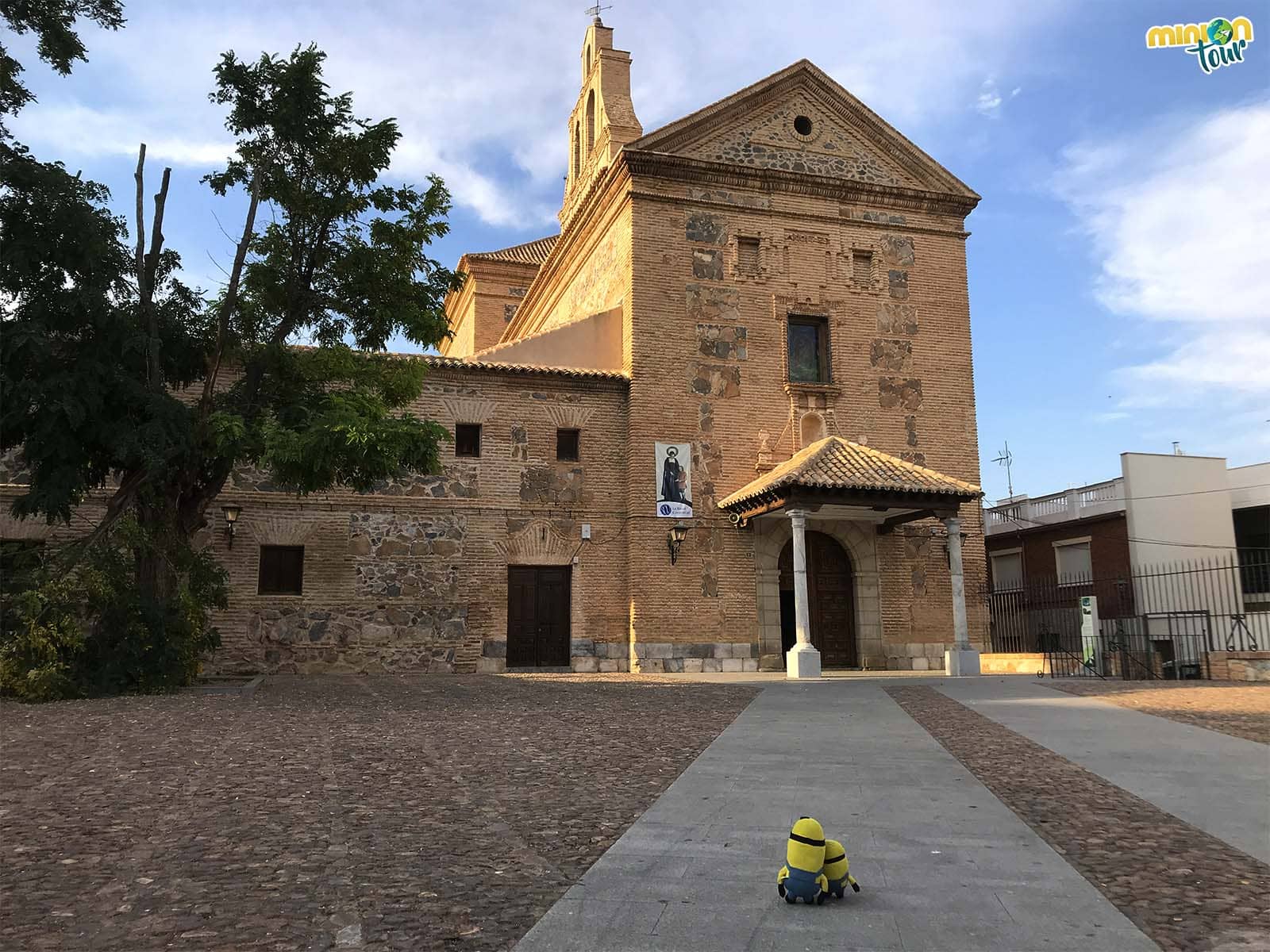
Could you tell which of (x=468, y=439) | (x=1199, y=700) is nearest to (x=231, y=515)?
(x=468, y=439)

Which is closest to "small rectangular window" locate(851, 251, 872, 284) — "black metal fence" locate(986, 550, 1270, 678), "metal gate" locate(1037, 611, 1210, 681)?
"black metal fence" locate(986, 550, 1270, 678)

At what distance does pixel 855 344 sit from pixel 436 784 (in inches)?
610

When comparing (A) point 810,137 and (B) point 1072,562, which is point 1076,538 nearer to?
(B) point 1072,562

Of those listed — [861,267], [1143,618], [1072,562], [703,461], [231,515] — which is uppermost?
[861,267]

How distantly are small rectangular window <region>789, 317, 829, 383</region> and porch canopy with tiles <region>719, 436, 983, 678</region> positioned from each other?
5.65ft

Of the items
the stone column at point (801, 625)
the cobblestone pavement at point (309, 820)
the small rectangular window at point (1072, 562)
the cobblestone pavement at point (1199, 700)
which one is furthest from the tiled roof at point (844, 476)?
the small rectangular window at point (1072, 562)

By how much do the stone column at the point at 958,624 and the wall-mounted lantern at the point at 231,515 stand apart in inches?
508

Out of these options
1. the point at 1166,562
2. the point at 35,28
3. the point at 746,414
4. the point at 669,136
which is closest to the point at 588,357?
the point at 746,414

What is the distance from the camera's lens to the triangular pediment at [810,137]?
19.0 m

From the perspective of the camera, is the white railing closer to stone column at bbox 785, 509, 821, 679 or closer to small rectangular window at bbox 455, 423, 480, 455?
stone column at bbox 785, 509, 821, 679

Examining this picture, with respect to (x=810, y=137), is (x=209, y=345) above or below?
below

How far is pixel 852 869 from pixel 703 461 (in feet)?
46.4

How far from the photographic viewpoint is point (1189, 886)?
3.79m

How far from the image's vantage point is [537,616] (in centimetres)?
1730
